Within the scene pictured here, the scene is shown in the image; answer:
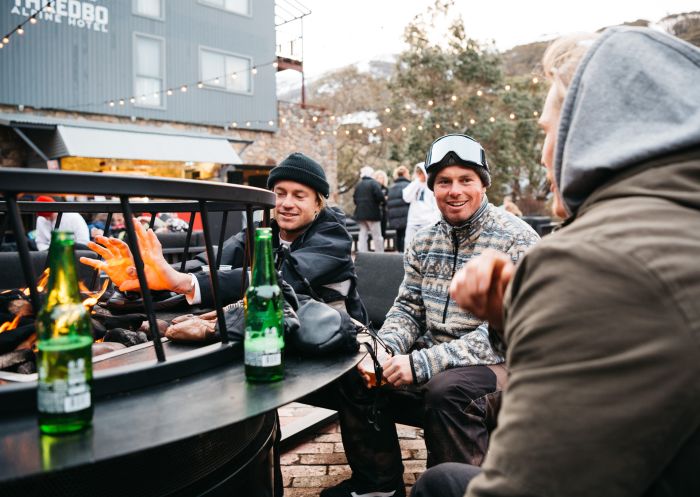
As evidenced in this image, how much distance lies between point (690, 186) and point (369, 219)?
1065cm

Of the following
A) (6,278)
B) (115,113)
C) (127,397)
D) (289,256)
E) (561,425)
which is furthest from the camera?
(115,113)

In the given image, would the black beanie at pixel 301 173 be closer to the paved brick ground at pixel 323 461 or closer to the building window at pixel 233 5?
the paved brick ground at pixel 323 461

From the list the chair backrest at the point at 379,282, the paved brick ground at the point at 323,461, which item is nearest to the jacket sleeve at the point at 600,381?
the paved brick ground at the point at 323,461

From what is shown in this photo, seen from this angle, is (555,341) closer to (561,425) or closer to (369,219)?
(561,425)

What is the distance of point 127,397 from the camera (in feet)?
4.51

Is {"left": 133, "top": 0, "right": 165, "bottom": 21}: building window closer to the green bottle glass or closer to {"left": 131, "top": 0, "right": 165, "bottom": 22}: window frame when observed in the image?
{"left": 131, "top": 0, "right": 165, "bottom": 22}: window frame

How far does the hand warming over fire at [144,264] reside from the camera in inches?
77.3

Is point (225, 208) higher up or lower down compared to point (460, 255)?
higher up

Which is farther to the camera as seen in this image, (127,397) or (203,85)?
(203,85)

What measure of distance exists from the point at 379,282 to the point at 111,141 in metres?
12.8

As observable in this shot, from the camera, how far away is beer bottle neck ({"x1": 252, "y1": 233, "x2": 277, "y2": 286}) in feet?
5.07

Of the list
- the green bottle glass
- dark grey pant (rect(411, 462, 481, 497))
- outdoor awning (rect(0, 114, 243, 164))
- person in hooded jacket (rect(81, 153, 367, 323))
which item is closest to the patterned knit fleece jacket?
person in hooded jacket (rect(81, 153, 367, 323))

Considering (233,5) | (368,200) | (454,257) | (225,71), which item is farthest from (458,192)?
(233,5)

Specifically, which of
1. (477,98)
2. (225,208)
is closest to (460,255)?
(225,208)
